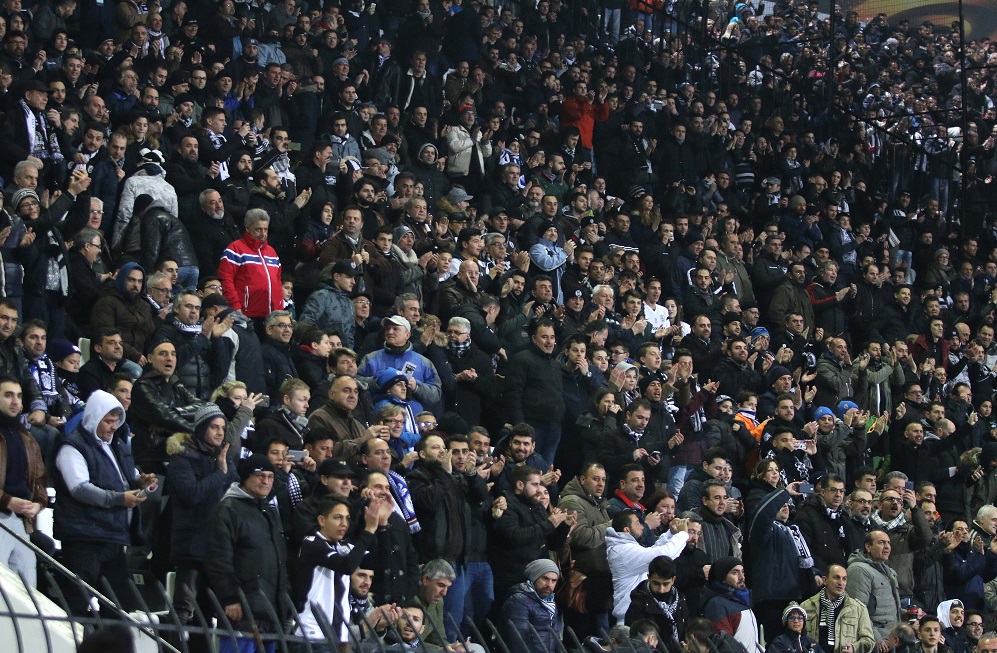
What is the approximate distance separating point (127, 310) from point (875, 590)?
5913mm

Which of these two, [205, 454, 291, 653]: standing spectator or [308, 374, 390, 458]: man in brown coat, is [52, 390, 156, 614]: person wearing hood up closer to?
[205, 454, 291, 653]: standing spectator

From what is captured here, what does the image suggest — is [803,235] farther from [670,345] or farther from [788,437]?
[788,437]

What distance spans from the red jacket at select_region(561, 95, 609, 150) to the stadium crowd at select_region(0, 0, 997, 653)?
4cm

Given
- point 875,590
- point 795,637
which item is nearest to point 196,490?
point 795,637

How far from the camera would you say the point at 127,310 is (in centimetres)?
1103

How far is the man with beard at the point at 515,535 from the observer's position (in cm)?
1041

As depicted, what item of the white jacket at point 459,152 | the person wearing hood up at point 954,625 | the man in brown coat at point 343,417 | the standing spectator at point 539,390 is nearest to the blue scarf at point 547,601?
the man in brown coat at point 343,417

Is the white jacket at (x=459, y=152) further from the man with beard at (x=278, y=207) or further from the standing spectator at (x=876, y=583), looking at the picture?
the standing spectator at (x=876, y=583)

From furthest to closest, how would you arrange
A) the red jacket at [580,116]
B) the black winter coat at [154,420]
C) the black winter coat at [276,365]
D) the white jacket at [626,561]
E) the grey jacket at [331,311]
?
the red jacket at [580,116]
the grey jacket at [331,311]
the black winter coat at [276,365]
the white jacket at [626,561]
the black winter coat at [154,420]

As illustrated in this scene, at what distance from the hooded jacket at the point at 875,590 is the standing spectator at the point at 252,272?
483cm

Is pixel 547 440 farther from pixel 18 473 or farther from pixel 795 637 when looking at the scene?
pixel 18 473

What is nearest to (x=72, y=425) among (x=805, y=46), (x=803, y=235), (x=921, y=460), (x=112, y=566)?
(x=112, y=566)

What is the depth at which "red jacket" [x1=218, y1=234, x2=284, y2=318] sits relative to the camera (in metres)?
12.4

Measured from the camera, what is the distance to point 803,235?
68.0ft
